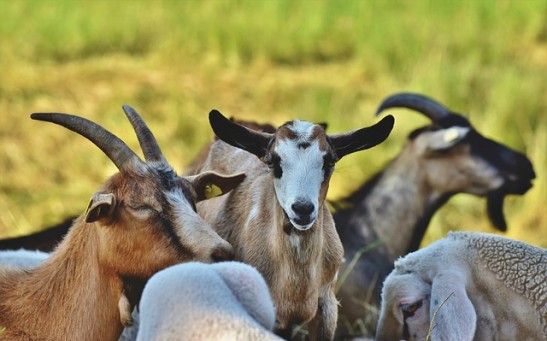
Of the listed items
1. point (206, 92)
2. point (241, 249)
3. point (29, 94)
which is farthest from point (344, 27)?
point (241, 249)

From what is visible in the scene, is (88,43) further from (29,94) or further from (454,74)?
(454,74)

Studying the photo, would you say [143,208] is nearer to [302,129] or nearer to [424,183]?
[302,129]

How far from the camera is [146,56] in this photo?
48.5ft

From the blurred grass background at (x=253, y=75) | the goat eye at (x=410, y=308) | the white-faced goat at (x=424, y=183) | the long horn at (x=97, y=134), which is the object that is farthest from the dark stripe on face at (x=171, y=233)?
the blurred grass background at (x=253, y=75)

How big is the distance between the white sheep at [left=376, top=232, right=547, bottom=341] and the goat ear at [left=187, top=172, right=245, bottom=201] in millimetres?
899

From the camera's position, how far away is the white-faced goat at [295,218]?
5.73m

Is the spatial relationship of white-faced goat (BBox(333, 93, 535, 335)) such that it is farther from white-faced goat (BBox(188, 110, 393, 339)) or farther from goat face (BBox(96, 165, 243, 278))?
goat face (BBox(96, 165, 243, 278))

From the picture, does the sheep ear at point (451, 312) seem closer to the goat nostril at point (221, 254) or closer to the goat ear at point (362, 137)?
the goat ear at point (362, 137)

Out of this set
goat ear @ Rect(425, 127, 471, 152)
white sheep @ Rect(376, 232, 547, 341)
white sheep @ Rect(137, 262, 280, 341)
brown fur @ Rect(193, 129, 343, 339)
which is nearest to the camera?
white sheep @ Rect(137, 262, 280, 341)

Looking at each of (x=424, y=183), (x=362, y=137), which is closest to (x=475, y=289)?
(x=362, y=137)

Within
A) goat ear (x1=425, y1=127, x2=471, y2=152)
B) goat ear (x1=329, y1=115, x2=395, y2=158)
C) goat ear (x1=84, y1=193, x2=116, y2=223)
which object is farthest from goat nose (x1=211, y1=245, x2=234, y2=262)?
goat ear (x1=425, y1=127, x2=471, y2=152)

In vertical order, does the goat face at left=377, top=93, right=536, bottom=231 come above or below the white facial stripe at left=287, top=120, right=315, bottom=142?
below

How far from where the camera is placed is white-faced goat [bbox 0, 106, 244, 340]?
5387 millimetres

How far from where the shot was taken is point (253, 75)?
14.3 meters
